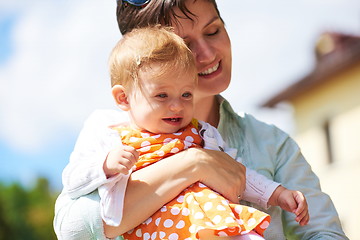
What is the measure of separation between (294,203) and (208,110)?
2.49ft

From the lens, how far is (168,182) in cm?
259

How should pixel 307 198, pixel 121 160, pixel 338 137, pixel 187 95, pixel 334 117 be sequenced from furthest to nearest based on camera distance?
pixel 334 117 < pixel 338 137 < pixel 307 198 < pixel 187 95 < pixel 121 160

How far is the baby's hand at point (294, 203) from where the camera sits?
107 inches

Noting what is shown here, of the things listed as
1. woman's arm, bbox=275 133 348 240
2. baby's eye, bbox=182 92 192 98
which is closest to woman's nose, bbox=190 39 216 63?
baby's eye, bbox=182 92 192 98

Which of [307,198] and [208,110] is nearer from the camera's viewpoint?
[307,198]

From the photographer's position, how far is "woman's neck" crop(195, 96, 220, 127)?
3.29 metres

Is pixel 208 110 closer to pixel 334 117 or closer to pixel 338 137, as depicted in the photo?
pixel 338 137

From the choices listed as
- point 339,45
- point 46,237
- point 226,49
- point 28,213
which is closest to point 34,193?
point 28,213

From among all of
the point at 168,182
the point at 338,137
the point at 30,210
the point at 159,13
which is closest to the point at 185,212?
the point at 168,182

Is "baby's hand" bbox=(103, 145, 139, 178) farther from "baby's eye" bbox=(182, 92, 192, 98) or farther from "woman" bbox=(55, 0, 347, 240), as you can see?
"baby's eye" bbox=(182, 92, 192, 98)

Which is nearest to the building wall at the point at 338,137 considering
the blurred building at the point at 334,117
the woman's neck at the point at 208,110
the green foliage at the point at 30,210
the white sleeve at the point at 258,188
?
the blurred building at the point at 334,117

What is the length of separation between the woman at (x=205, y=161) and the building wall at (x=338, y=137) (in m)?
17.2

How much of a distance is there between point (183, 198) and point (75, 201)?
1.45 feet

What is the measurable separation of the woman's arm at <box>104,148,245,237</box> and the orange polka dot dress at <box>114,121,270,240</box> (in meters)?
0.03
